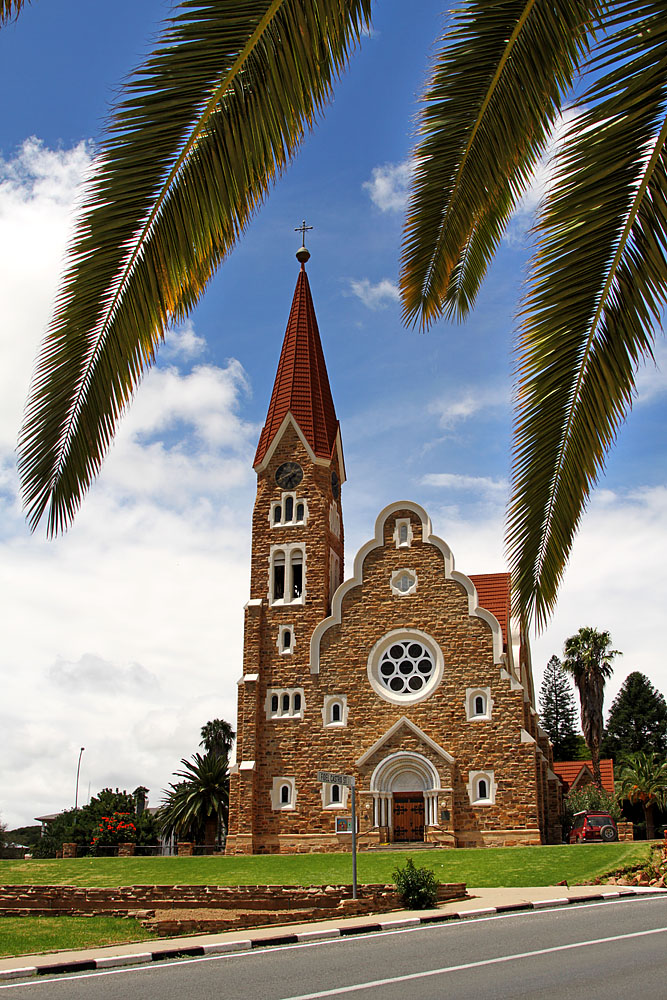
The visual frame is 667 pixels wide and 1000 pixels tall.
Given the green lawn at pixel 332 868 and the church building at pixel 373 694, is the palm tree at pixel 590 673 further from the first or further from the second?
the green lawn at pixel 332 868

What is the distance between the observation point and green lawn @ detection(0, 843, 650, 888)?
2270cm

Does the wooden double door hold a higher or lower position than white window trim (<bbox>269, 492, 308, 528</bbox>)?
lower

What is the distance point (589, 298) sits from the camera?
494 centimetres

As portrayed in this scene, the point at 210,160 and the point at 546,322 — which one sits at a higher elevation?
the point at 210,160

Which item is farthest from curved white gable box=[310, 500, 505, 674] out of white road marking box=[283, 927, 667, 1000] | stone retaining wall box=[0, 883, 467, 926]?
white road marking box=[283, 927, 667, 1000]

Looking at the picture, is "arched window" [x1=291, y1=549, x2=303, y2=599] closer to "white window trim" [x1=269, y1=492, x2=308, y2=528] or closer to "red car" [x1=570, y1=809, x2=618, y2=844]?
"white window trim" [x1=269, y1=492, x2=308, y2=528]

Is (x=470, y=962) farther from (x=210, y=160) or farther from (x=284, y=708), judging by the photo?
(x=284, y=708)

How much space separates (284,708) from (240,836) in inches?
203

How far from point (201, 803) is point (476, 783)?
38.6 feet

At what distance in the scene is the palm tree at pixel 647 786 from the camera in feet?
151

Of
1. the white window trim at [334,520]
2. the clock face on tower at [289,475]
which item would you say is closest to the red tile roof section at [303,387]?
the clock face on tower at [289,475]

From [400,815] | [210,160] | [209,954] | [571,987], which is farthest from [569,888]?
[210,160]

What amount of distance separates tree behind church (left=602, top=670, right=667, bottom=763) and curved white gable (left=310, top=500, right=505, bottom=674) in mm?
42472

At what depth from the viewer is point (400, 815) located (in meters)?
35.2
